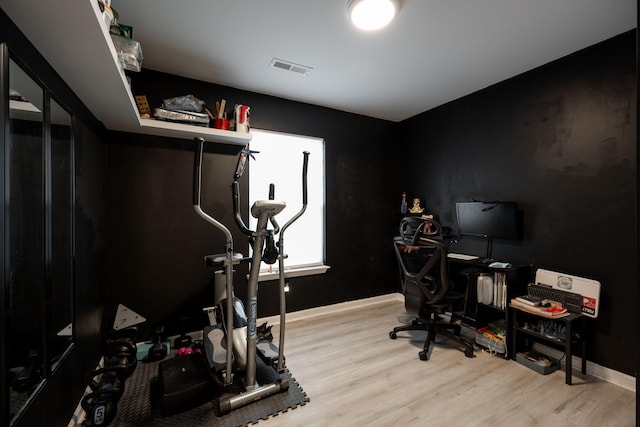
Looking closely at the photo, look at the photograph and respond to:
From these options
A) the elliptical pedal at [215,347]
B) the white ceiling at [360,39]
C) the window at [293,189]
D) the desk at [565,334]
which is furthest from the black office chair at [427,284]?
the elliptical pedal at [215,347]

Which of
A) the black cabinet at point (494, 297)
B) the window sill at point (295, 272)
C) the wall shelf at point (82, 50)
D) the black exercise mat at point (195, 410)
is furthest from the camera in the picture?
the window sill at point (295, 272)

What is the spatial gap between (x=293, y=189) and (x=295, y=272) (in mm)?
991

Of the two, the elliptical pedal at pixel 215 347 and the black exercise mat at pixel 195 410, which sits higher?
the elliptical pedal at pixel 215 347

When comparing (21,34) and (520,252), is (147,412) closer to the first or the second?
(21,34)

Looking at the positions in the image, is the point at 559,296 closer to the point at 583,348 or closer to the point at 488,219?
the point at 583,348

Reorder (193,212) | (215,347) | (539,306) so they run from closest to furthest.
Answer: (215,347), (539,306), (193,212)

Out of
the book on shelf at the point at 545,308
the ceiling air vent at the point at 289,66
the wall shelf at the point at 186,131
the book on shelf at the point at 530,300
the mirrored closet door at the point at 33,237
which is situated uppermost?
the ceiling air vent at the point at 289,66

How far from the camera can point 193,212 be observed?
9.03 feet

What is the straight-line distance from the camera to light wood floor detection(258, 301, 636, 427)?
168cm

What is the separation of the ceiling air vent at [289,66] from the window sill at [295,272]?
83.5 inches

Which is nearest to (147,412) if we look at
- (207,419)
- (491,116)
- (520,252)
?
(207,419)

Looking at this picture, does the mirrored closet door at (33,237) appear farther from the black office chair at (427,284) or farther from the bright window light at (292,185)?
the black office chair at (427,284)

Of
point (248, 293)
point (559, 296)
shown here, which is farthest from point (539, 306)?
point (248, 293)

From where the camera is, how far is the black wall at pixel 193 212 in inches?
98.0
